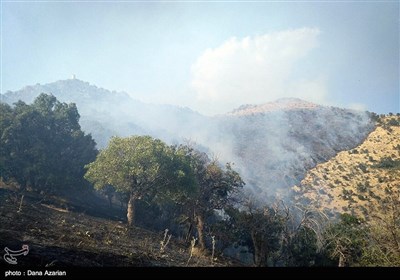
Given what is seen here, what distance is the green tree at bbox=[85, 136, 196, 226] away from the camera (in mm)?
41062

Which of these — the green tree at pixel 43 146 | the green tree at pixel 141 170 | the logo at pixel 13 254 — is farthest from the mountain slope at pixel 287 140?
the logo at pixel 13 254

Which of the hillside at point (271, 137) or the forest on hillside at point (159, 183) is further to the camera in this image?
the hillside at point (271, 137)

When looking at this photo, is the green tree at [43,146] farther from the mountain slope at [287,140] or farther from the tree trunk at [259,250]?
the mountain slope at [287,140]

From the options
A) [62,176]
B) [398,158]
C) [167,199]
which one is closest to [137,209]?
[62,176]

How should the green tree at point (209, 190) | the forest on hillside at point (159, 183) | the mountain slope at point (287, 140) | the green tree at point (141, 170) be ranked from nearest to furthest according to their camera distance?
the forest on hillside at point (159, 183) → the green tree at point (141, 170) → the green tree at point (209, 190) → the mountain slope at point (287, 140)

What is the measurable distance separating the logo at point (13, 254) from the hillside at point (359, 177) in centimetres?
6516

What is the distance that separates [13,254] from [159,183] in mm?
28046

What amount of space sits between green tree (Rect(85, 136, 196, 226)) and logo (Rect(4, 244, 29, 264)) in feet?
76.1

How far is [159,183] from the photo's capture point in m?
43.3

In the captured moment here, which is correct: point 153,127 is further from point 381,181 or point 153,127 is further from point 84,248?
point 84,248

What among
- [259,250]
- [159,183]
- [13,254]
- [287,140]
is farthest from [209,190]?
[287,140]

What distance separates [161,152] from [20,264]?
29921 mm

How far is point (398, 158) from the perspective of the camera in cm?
9344

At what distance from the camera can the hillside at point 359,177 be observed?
80.2 meters
